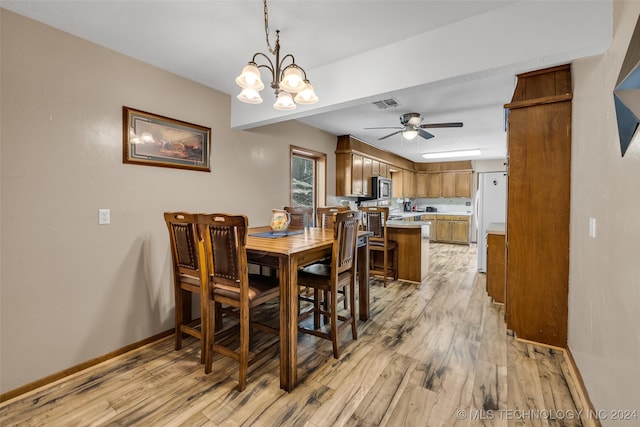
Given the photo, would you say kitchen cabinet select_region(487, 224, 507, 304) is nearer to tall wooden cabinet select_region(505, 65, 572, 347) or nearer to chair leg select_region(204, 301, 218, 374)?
tall wooden cabinet select_region(505, 65, 572, 347)

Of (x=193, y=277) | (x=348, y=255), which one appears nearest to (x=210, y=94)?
(x=193, y=277)

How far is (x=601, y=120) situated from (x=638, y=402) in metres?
1.34

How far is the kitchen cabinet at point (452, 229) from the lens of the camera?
24.0ft

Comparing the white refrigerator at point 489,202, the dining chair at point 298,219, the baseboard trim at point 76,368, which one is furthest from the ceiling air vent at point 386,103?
the baseboard trim at point 76,368

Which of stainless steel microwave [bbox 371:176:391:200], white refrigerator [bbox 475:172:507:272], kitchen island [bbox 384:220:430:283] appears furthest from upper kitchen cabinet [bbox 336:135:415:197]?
white refrigerator [bbox 475:172:507:272]

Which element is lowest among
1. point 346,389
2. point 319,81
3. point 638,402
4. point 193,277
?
point 346,389

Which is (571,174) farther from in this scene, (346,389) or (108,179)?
(108,179)

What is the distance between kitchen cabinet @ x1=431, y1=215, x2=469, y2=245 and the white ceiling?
5352mm

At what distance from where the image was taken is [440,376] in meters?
1.92

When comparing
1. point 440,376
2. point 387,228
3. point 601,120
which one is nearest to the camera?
point 601,120

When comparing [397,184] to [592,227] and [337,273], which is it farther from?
[592,227]

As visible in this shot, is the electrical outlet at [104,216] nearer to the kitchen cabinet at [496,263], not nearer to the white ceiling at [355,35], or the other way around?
the white ceiling at [355,35]

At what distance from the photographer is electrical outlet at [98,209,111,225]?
2.12 m

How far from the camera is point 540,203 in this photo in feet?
7.32
